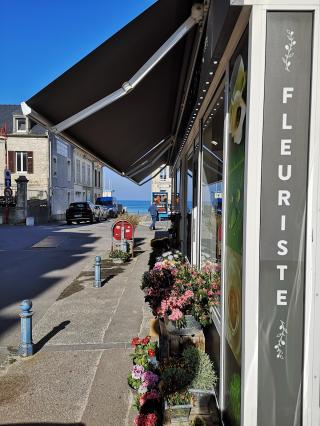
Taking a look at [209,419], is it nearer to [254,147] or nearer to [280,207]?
[280,207]

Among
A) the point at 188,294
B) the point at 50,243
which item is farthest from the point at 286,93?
the point at 50,243

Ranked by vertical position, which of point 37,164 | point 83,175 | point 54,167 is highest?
point 37,164

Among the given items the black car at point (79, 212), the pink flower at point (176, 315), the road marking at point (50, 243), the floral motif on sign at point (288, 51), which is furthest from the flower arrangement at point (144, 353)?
the black car at point (79, 212)

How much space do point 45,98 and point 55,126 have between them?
2.11 ft

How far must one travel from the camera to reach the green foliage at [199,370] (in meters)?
3.10

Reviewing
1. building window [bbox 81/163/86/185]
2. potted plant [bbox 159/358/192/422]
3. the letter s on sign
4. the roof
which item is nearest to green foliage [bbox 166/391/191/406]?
potted plant [bbox 159/358/192/422]

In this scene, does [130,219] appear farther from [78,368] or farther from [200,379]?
[200,379]

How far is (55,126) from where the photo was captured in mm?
4281

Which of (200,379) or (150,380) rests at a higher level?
(200,379)

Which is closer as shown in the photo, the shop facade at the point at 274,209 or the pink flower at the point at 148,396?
the shop facade at the point at 274,209

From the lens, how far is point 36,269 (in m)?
11.4

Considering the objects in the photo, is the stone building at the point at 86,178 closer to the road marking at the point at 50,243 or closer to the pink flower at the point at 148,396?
the road marking at the point at 50,243

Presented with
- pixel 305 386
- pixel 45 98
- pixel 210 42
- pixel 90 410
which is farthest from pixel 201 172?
pixel 305 386

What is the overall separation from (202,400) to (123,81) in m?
3.06
